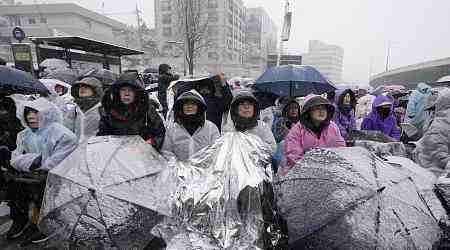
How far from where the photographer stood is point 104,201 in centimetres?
173

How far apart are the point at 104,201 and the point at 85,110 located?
2378mm

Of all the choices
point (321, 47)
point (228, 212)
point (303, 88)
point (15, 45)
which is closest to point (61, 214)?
point (228, 212)

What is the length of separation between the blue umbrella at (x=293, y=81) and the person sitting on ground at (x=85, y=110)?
269 cm

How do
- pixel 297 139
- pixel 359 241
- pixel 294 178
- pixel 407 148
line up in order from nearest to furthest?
1. pixel 359 241
2. pixel 294 178
3. pixel 297 139
4. pixel 407 148

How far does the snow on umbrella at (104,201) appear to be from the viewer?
5.59 ft

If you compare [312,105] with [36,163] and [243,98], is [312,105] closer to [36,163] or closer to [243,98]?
[243,98]

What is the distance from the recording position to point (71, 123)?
3775mm

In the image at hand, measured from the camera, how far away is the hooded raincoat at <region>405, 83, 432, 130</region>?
18.3 ft

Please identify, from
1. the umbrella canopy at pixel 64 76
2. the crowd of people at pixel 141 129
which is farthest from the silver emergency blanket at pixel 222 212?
the umbrella canopy at pixel 64 76

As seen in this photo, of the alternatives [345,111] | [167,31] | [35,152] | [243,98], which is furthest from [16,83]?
[167,31]

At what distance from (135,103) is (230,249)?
203 cm

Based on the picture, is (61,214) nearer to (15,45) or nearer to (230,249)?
(230,249)

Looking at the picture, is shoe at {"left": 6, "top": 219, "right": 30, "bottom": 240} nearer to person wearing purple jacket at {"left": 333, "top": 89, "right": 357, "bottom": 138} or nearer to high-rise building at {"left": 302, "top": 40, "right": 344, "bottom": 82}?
person wearing purple jacket at {"left": 333, "top": 89, "right": 357, "bottom": 138}

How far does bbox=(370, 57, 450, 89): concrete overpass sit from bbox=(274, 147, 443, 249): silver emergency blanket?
31.1 metres
